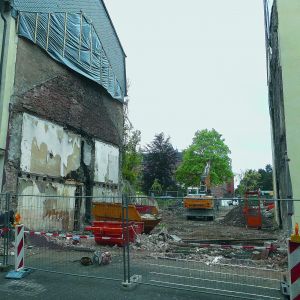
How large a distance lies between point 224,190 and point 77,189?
67510 mm

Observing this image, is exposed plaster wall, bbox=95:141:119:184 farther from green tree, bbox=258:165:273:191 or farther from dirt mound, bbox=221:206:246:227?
green tree, bbox=258:165:273:191

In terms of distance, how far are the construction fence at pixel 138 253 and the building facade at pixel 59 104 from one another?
61cm

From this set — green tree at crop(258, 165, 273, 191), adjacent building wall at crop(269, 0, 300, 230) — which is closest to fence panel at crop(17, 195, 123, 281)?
adjacent building wall at crop(269, 0, 300, 230)

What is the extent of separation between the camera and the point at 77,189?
19.4 m

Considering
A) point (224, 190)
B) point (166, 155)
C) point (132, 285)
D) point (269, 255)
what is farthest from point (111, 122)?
point (224, 190)

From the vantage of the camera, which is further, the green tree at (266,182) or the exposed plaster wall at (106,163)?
the green tree at (266,182)

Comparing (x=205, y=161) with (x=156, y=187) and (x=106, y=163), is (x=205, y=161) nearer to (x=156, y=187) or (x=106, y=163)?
(x=156, y=187)

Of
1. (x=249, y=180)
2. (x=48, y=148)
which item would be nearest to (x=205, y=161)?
(x=249, y=180)

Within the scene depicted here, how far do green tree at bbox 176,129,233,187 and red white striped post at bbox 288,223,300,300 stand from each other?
52142 millimetres

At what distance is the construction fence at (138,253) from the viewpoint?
689 cm

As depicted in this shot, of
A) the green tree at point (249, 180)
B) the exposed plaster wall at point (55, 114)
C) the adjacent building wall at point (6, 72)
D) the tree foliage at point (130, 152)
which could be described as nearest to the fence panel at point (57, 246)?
the adjacent building wall at point (6, 72)

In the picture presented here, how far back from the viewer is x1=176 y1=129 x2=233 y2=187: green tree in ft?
189

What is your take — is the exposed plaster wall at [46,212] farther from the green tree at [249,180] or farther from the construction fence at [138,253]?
the green tree at [249,180]

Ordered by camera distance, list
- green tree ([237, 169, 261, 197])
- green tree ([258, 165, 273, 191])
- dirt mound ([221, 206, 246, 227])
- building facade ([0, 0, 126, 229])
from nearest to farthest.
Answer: building facade ([0, 0, 126, 229])
dirt mound ([221, 206, 246, 227])
green tree ([237, 169, 261, 197])
green tree ([258, 165, 273, 191])
